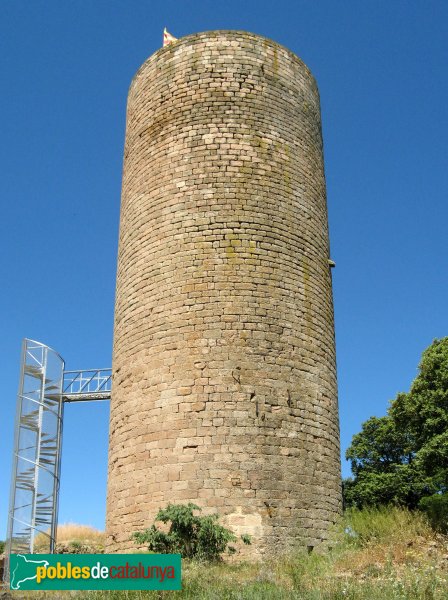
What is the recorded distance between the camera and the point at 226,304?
1113cm

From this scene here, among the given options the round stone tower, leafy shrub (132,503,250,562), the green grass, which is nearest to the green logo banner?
the green grass

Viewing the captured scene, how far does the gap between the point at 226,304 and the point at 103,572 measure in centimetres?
515

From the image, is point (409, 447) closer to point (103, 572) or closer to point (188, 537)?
point (188, 537)

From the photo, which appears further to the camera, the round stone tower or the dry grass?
the dry grass

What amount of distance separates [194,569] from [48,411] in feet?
26.9

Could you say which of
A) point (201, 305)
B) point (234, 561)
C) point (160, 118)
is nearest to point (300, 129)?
point (160, 118)

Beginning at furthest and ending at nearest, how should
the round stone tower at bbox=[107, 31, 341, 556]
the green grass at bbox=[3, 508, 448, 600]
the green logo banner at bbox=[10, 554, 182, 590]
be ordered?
the round stone tower at bbox=[107, 31, 341, 556], the green logo banner at bbox=[10, 554, 182, 590], the green grass at bbox=[3, 508, 448, 600]

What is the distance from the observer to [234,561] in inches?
375

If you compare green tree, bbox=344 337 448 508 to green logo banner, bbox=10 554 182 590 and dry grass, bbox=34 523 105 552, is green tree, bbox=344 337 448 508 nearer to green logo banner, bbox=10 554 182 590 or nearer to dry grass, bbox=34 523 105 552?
dry grass, bbox=34 523 105 552

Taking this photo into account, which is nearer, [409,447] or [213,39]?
[213,39]

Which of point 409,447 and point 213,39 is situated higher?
point 213,39

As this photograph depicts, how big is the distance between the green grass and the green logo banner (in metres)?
0.11

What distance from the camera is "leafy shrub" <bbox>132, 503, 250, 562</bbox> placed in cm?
928

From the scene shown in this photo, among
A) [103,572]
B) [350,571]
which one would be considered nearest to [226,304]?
[350,571]
